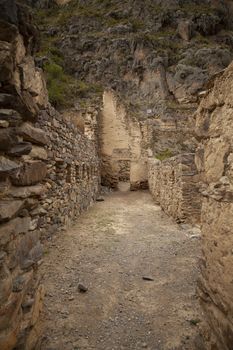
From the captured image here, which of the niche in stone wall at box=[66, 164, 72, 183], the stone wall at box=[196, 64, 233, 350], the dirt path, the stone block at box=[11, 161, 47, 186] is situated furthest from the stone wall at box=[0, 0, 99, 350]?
the niche in stone wall at box=[66, 164, 72, 183]

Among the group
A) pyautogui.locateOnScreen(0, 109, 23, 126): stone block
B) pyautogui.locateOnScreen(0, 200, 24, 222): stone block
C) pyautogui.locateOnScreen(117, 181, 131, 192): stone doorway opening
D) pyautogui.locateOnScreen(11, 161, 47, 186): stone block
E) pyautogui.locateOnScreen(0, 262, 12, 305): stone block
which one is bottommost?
pyautogui.locateOnScreen(117, 181, 131, 192): stone doorway opening

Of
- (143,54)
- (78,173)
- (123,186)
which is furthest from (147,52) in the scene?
(78,173)

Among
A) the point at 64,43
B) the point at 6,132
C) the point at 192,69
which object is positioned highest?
the point at 64,43

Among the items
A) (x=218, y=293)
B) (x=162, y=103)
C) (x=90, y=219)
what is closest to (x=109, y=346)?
(x=218, y=293)

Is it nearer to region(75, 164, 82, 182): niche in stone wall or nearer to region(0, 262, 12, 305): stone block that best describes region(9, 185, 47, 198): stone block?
region(0, 262, 12, 305): stone block

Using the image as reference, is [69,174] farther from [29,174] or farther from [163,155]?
[163,155]

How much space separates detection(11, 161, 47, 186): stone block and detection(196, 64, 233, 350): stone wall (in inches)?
62.0

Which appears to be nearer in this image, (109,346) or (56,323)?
(109,346)

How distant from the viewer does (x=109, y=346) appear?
2.44m

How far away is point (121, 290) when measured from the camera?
3449 millimetres

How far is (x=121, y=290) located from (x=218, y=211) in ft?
6.91

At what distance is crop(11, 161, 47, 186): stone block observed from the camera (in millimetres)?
1789

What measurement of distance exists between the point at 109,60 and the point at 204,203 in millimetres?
26034

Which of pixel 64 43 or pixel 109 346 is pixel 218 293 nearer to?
pixel 109 346
